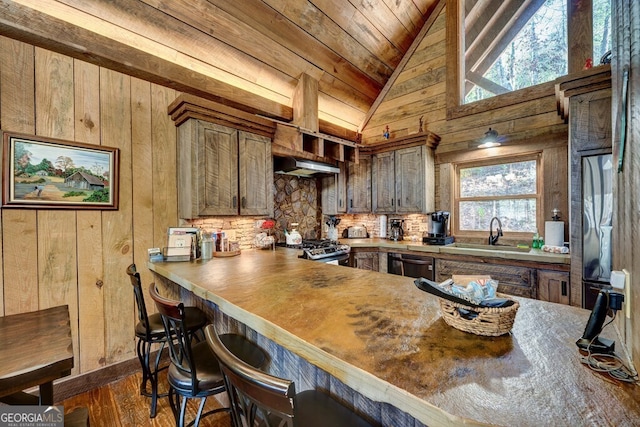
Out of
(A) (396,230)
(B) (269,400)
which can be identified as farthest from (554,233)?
(B) (269,400)

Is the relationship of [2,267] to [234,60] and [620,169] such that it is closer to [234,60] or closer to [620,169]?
[234,60]

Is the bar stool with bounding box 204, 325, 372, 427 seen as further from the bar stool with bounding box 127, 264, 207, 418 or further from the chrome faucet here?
the chrome faucet

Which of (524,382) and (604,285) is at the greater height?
(524,382)

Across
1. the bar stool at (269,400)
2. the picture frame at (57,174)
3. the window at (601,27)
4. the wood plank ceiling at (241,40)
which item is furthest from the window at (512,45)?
the picture frame at (57,174)

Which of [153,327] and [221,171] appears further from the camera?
[221,171]

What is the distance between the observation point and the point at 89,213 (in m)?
2.26

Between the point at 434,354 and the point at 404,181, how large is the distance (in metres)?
3.40

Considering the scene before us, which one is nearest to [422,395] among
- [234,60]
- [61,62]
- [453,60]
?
[61,62]

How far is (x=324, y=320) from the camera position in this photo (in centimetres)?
105

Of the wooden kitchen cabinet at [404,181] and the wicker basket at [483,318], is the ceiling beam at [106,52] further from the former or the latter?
the wicker basket at [483,318]

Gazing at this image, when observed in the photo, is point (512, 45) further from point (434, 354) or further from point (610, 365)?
point (434, 354)

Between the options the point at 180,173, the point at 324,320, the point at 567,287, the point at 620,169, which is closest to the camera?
the point at 620,169

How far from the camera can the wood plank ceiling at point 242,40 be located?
6.95 ft

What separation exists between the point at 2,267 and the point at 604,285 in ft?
15.6
